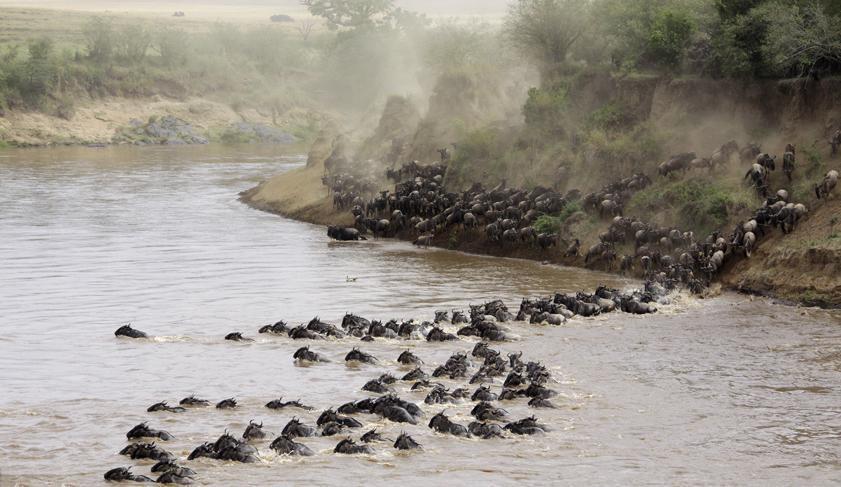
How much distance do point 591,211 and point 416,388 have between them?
49.2 ft

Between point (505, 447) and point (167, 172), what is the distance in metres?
49.1

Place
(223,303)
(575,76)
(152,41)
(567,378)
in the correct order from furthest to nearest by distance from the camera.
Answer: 1. (152,41)
2. (575,76)
3. (223,303)
4. (567,378)

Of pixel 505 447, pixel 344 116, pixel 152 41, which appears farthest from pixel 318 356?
pixel 152 41

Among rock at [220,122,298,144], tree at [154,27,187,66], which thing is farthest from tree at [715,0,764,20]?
tree at [154,27,187,66]

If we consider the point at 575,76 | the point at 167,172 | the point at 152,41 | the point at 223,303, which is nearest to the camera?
the point at 223,303

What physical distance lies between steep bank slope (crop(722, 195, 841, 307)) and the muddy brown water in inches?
27.5

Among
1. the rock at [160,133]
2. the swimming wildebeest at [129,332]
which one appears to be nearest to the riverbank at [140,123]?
the rock at [160,133]

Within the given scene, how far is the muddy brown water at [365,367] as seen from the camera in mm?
14938

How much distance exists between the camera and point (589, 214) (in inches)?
1259

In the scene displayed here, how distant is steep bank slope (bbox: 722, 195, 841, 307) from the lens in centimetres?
2445

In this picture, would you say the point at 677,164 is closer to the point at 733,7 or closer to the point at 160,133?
the point at 733,7

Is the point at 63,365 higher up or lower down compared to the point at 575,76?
lower down

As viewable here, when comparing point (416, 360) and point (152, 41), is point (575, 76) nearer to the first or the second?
point (416, 360)

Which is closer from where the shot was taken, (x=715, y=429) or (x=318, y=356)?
(x=715, y=429)
